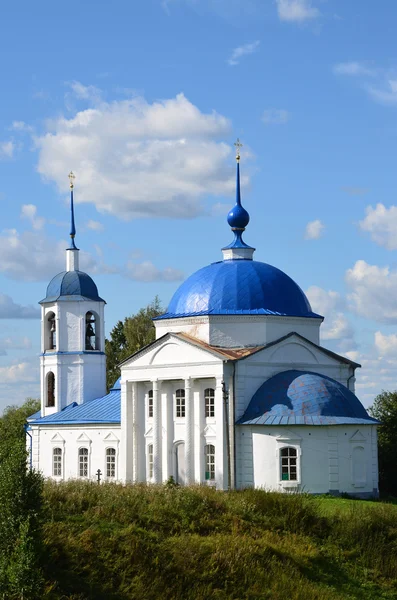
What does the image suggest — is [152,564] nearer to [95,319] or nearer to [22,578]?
[22,578]

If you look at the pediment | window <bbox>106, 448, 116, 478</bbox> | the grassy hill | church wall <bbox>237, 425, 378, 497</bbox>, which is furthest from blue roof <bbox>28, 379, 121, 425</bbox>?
the grassy hill

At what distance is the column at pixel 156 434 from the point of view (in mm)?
34281

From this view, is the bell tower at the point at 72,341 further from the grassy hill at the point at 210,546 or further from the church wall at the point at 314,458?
the grassy hill at the point at 210,546

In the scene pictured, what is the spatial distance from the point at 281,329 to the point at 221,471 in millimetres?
4890

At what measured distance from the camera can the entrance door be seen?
33.9 m

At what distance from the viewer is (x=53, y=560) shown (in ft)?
66.3

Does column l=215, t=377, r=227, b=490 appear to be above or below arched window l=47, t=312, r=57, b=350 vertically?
below

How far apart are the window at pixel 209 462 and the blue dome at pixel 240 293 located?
4.07m

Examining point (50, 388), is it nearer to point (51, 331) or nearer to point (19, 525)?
point (51, 331)

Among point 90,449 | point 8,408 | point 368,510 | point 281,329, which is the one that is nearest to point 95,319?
point 90,449

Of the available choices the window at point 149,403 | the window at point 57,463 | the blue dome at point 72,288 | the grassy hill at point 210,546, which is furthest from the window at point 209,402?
the blue dome at point 72,288

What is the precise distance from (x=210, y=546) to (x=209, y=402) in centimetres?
1105

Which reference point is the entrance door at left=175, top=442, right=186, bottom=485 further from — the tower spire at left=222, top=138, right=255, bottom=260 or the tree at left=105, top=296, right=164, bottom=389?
the tree at left=105, top=296, right=164, bottom=389

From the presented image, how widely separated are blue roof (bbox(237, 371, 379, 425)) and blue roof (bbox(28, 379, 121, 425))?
22.6ft
